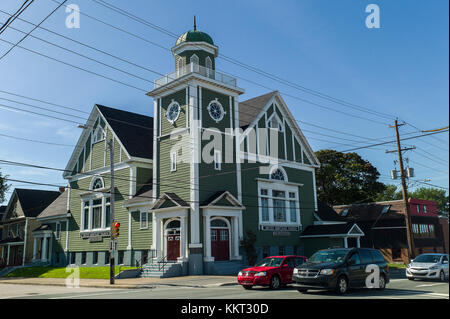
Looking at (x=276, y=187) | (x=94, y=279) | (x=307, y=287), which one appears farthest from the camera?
(x=276, y=187)

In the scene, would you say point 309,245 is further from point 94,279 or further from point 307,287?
point 307,287

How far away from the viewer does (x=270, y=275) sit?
18.0m

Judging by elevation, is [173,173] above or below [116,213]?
above

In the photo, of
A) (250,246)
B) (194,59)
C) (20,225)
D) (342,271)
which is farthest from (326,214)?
(20,225)

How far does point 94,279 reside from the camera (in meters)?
26.4

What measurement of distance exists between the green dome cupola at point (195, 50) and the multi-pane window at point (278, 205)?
11589 millimetres

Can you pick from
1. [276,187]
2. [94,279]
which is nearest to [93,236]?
[94,279]

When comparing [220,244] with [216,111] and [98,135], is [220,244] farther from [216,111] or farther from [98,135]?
[98,135]

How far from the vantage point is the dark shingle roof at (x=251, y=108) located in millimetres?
35219

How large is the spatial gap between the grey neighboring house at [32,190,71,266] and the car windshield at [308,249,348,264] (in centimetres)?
3018

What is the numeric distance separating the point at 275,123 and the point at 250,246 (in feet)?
38.1

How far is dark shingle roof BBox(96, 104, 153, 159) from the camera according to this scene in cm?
3566

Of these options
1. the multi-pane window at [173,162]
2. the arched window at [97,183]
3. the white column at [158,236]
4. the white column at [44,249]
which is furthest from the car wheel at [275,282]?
the white column at [44,249]
